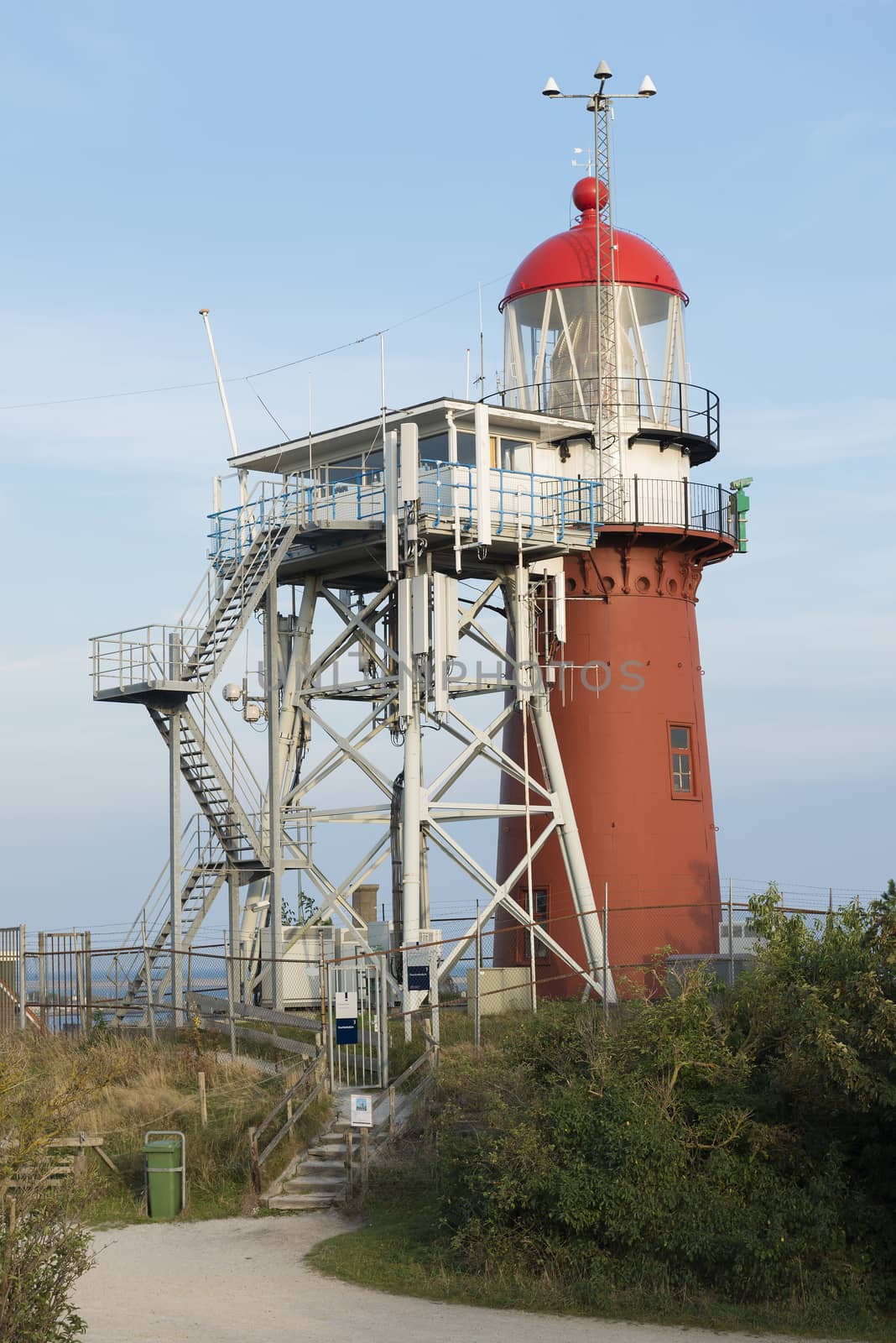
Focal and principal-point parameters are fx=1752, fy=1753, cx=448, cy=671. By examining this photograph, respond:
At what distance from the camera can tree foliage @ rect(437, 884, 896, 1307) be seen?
65.3 feet

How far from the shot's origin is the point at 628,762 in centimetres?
3809

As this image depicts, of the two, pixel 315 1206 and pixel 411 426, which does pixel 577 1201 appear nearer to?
pixel 315 1206

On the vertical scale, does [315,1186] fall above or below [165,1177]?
below

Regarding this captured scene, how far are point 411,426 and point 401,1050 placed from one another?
11.8 metres

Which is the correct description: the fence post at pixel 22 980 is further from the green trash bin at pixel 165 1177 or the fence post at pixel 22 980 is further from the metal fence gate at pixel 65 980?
the green trash bin at pixel 165 1177

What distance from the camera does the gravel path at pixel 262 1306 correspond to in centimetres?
1855

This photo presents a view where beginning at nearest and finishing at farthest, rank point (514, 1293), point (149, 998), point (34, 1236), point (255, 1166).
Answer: point (34, 1236) < point (514, 1293) < point (255, 1166) < point (149, 998)

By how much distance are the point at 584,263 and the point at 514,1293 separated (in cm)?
2518

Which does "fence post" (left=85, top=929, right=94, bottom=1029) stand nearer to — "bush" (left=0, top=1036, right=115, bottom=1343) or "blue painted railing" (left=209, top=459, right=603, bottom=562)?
"blue painted railing" (left=209, top=459, right=603, bottom=562)

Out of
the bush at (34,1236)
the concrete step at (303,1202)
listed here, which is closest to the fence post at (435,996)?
the concrete step at (303,1202)

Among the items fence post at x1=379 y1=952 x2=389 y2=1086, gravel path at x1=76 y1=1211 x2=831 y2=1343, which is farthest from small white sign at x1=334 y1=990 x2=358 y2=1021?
gravel path at x1=76 y1=1211 x2=831 y2=1343

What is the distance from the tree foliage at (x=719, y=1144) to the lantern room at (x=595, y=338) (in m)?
18.3

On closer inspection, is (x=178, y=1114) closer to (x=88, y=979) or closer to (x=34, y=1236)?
(x=88, y=979)

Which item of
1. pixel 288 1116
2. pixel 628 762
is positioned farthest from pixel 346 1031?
pixel 628 762
